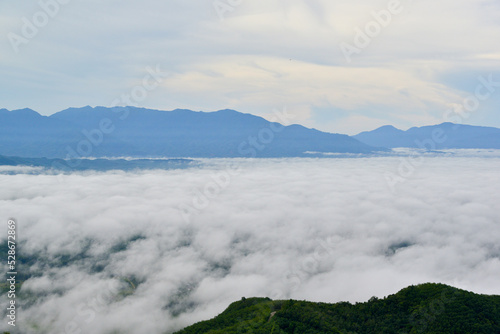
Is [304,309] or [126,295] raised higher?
[304,309]

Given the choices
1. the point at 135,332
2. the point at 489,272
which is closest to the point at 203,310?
the point at 135,332

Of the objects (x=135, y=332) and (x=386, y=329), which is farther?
(x=135, y=332)

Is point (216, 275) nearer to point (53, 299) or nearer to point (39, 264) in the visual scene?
point (53, 299)

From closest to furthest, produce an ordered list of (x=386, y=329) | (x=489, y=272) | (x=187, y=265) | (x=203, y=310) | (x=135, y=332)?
(x=386, y=329), (x=135, y=332), (x=203, y=310), (x=489, y=272), (x=187, y=265)

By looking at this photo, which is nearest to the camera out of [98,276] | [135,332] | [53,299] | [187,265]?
[135,332]

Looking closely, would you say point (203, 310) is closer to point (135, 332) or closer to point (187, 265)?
point (135, 332)

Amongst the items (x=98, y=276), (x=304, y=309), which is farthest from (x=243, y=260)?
(x=304, y=309)
